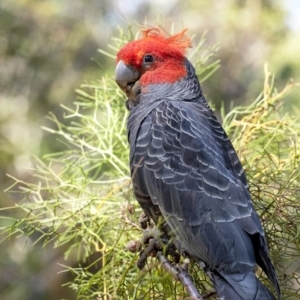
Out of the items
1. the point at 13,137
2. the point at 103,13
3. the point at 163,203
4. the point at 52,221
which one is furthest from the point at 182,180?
the point at 103,13

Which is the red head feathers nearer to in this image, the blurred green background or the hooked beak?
the hooked beak

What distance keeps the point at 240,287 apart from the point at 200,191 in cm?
50

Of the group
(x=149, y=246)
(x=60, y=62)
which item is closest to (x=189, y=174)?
(x=149, y=246)

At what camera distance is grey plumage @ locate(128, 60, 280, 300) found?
2.50m

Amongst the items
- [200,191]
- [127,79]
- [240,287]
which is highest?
[127,79]

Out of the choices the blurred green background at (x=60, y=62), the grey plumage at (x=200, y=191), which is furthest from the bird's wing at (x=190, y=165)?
the blurred green background at (x=60, y=62)

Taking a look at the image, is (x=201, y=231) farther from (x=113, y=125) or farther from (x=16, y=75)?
(x=16, y=75)

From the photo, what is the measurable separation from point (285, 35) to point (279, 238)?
385 centimetres

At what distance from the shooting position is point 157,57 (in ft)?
10.8

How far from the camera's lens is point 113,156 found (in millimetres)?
3133

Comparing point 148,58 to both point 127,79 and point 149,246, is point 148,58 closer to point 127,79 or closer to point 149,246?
point 127,79

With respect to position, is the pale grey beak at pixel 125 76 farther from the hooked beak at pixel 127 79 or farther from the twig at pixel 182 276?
the twig at pixel 182 276

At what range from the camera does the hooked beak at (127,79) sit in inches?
128

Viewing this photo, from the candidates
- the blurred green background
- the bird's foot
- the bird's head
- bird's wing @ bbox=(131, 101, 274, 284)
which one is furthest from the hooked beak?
the blurred green background
